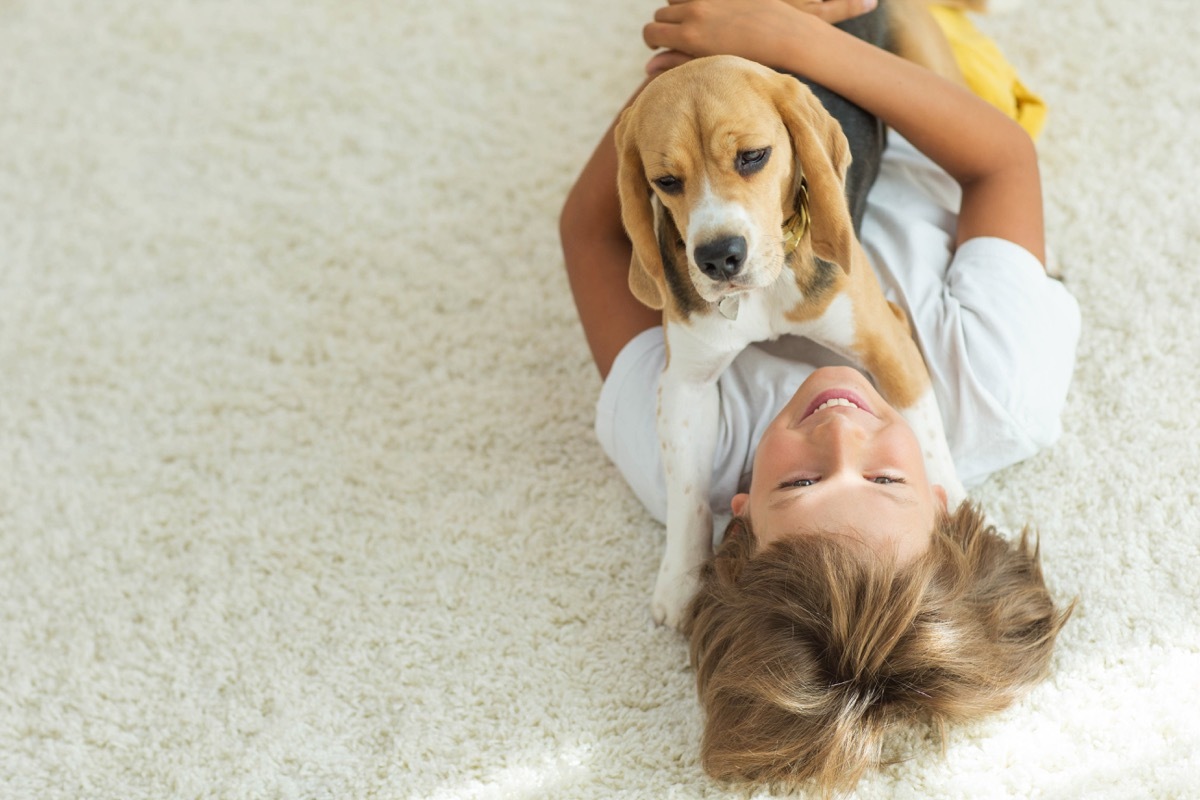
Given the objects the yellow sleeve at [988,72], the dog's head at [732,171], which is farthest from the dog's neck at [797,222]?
the yellow sleeve at [988,72]

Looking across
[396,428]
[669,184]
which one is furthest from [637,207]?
[396,428]

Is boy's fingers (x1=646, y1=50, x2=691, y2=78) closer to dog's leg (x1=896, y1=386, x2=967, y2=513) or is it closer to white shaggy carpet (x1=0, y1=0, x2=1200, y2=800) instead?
white shaggy carpet (x1=0, y1=0, x2=1200, y2=800)

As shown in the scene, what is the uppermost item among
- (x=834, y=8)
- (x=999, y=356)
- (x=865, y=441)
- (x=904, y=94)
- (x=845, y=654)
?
(x=834, y=8)

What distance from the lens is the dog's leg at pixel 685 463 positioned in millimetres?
2232

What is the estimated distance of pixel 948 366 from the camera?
2.36m

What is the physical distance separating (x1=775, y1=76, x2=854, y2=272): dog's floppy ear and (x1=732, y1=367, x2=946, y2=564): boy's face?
28cm

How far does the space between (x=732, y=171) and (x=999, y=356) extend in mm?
866

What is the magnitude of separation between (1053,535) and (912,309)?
0.58 m

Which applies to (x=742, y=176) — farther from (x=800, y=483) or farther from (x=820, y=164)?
(x=800, y=483)

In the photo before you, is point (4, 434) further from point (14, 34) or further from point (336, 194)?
point (14, 34)

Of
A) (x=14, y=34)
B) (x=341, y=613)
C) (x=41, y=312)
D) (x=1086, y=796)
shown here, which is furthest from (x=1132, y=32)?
(x=14, y=34)

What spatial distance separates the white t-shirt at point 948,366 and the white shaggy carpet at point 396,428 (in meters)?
0.20

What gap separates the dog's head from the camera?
179 centimetres

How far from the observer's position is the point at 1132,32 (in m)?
3.25
